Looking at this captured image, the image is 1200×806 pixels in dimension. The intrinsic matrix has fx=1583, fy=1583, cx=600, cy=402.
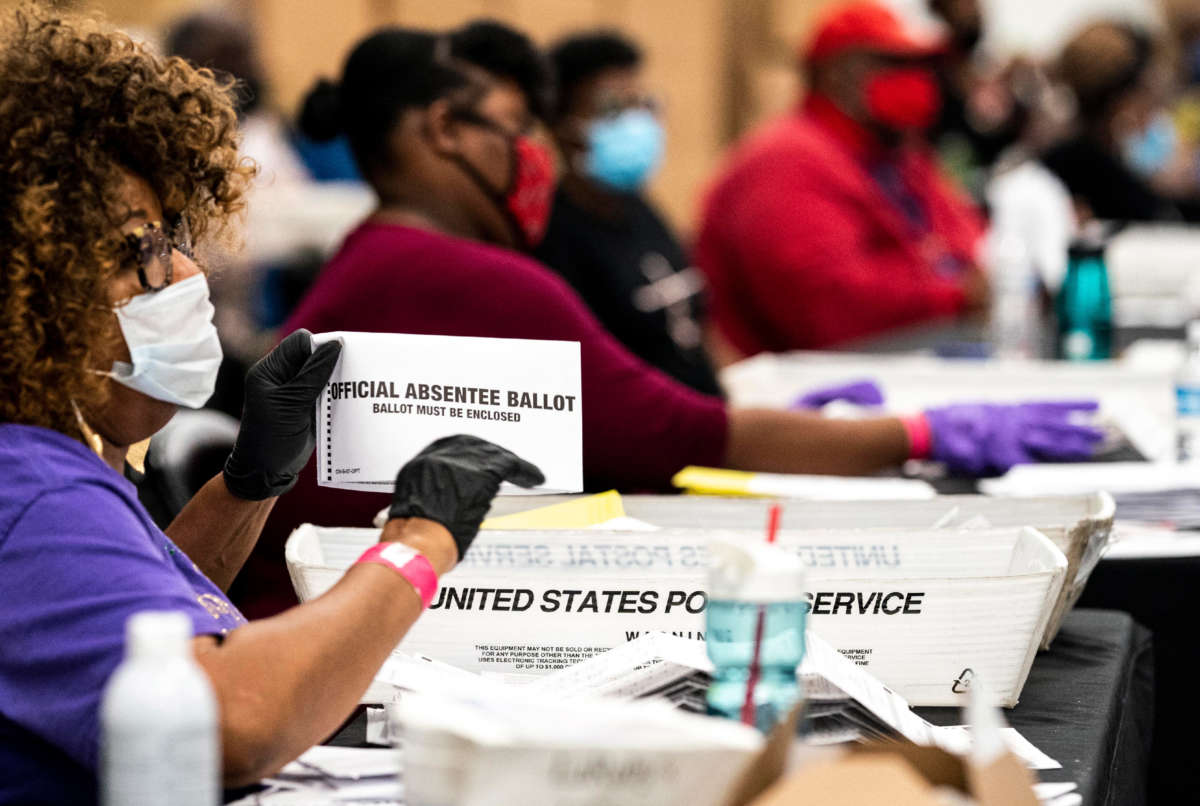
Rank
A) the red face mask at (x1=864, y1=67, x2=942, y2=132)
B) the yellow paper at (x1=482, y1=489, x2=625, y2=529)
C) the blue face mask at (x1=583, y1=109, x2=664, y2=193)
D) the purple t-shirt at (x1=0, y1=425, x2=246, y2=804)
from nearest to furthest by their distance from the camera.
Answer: the purple t-shirt at (x1=0, y1=425, x2=246, y2=804) → the yellow paper at (x1=482, y1=489, x2=625, y2=529) → the blue face mask at (x1=583, y1=109, x2=664, y2=193) → the red face mask at (x1=864, y1=67, x2=942, y2=132)

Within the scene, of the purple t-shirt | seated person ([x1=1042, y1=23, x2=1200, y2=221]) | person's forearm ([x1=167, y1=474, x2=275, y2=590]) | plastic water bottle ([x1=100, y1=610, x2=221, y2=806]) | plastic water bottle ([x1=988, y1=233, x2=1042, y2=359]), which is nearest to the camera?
plastic water bottle ([x1=100, y1=610, x2=221, y2=806])

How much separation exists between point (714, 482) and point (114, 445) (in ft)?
3.45

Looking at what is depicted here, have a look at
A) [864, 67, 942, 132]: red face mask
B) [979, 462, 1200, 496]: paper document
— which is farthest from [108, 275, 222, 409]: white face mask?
[864, 67, 942, 132]: red face mask

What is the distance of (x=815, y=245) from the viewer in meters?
4.52

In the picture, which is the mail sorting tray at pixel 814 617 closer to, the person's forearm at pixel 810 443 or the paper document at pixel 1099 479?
the paper document at pixel 1099 479

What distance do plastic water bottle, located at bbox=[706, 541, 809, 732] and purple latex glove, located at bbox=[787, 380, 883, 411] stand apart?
6.07 feet

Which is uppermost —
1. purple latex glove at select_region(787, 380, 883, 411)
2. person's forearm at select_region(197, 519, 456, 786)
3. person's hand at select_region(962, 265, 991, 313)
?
person's forearm at select_region(197, 519, 456, 786)

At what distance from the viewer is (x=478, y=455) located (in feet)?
4.32

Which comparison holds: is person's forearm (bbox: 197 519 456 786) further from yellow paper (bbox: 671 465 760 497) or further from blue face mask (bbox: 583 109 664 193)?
blue face mask (bbox: 583 109 664 193)

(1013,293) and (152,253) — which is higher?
(152,253)

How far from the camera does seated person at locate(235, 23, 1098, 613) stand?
224 cm

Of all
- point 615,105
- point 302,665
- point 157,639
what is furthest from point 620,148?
point 157,639

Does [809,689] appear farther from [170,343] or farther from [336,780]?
[170,343]

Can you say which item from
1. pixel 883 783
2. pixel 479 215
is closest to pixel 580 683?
pixel 883 783
